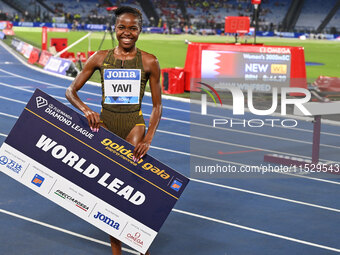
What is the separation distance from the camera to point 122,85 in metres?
5.27

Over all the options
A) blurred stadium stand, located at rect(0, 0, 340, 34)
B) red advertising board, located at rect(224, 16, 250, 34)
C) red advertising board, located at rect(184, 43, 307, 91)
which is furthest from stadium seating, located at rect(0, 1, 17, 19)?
red advertising board, located at rect(184, 43, 307, 91)

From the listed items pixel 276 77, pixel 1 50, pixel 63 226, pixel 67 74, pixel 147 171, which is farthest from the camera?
pixel 1 50

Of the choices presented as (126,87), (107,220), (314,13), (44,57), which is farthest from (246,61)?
(314,13)

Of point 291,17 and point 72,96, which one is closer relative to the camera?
point 72,96

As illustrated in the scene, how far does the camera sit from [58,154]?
5324 millimetres

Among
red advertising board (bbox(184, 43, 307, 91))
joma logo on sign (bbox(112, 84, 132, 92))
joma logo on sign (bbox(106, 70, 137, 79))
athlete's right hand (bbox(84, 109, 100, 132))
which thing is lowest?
red advertising board (bbox(184, 43, 307, 91))

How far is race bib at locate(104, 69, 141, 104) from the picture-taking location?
17.3 ft

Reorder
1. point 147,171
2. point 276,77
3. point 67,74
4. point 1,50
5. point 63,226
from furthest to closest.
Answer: point 1,50 < point 67,74 < point 276,77 < point 63,226 < point 147,171

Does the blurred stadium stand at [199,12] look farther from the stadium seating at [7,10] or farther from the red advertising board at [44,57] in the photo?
the red advertising board at [44,57]

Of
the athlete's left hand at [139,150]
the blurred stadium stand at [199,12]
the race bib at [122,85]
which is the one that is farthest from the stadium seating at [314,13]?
the athlete's left hand at [139,150]

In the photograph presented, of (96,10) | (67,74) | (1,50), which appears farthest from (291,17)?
(67,74)

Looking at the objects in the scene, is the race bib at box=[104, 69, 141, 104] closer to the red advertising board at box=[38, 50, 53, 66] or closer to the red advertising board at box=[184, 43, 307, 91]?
the red advertising board at box=[184, 43, 307, 91]

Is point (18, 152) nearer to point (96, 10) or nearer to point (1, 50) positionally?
point (1, 50)

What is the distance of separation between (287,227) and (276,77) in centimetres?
1078
